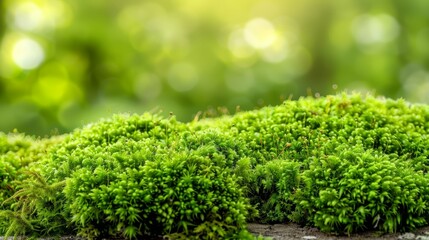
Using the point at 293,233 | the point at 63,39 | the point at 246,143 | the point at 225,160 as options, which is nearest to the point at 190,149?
the point at 225,160

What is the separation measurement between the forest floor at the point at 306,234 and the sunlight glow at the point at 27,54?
43.2 ft

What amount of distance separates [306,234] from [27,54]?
14163 mm

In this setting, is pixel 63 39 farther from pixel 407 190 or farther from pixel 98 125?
pixel 407 190

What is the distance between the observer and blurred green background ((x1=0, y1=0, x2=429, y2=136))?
49.2ft

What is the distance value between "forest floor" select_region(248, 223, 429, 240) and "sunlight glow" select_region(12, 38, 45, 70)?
43.2 ft

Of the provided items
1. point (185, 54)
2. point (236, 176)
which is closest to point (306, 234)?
point (236, 176)

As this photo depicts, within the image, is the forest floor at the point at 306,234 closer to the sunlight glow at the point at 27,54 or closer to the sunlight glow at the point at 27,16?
the sunlight glow at the point at 27,54

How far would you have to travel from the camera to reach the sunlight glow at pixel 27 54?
15.5 metres

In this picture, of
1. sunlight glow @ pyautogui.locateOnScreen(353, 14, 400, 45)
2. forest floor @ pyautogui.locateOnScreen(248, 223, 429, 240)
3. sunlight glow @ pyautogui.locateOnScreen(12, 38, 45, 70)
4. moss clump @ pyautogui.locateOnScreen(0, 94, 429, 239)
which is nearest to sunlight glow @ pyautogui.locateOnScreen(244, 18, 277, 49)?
sunlight glow @ pyautogui.locateOnScreen(353, 14, 400, 45)

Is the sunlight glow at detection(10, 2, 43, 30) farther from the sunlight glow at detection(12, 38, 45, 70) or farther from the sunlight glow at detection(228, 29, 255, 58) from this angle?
the sunlight glow at detection(228, 29, 255, 58)

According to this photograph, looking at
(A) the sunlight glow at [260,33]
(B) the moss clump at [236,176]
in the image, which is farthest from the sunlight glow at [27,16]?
(B) the moss clump at [236,176]

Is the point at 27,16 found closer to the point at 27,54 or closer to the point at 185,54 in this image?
the point at 27,54

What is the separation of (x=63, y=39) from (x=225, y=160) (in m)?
12.4

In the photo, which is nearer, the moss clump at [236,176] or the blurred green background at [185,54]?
the moss clump at [236,176]
